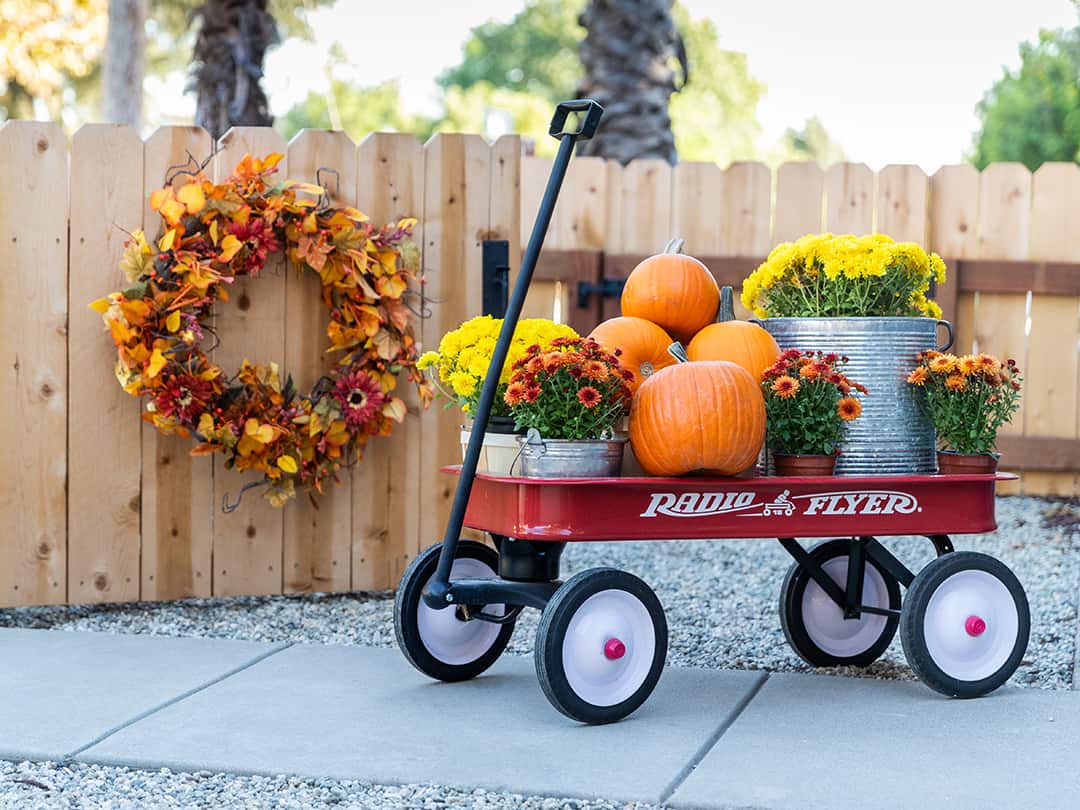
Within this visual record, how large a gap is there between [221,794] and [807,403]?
6.03 feet

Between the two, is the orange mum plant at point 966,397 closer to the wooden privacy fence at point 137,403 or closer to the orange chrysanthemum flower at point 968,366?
the orange chrysanthemum flower at point 968,366

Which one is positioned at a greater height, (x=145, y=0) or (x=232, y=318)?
(x=145, y=0)

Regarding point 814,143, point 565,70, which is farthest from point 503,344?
point 814,143

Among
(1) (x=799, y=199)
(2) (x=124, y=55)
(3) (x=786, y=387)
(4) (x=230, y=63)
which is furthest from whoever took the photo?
(2) (x=124, y=55)

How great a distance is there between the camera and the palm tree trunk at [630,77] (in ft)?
35.9

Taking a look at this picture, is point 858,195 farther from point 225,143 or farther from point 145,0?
point 145,0

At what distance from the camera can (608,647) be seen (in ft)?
11.5

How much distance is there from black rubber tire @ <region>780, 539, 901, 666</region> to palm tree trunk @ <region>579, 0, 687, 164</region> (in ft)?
22.9

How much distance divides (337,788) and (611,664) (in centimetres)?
84

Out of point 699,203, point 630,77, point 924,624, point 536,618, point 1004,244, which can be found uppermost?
point 630,77

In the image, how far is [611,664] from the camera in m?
3.55

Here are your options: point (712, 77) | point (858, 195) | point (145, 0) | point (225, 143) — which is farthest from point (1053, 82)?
point (225, 143)

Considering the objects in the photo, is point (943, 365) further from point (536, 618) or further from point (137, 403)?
point (137, 403)

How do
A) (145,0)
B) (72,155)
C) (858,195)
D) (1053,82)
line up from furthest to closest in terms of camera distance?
1. (1053,82)
2. (145,0)
3. (858,195)
4. (72,155)
